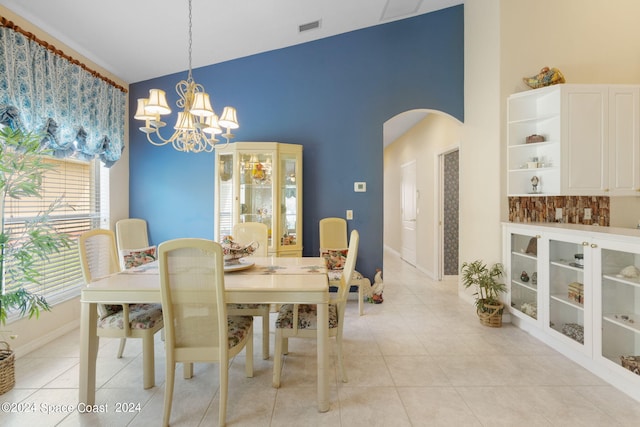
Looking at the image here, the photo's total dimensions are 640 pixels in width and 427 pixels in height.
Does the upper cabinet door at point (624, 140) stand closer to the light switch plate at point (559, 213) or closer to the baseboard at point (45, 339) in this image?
the light switch plate at point (559, 213)

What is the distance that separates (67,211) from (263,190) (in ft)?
6.31

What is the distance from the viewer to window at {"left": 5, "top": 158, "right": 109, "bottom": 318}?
2.57 metres

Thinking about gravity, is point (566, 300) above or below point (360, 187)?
below

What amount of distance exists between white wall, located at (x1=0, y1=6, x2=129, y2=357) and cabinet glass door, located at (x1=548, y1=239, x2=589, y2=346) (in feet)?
13.9

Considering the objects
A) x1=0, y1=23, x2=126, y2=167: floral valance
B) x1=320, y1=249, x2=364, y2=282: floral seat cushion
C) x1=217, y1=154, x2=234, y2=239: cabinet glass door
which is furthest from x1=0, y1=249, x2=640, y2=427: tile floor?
x1=0, y1=23, x2=126, y2=167: floral valance

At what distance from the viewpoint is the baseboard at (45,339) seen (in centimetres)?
242

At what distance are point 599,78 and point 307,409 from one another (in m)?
3.96

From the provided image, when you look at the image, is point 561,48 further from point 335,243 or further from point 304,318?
point 304,318

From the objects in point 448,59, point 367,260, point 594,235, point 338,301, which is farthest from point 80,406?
point 448,59

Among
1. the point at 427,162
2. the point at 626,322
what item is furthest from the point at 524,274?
the point at 427,162

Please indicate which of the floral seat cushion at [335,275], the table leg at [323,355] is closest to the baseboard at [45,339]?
the table leg at [323,355]

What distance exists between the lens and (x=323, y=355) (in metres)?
1.77

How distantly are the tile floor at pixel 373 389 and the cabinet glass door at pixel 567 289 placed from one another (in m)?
0.25

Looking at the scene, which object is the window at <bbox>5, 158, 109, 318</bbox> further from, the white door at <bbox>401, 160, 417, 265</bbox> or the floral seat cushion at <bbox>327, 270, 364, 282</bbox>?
the white door at <bbox>401, 160, 417, 265</bbox>
